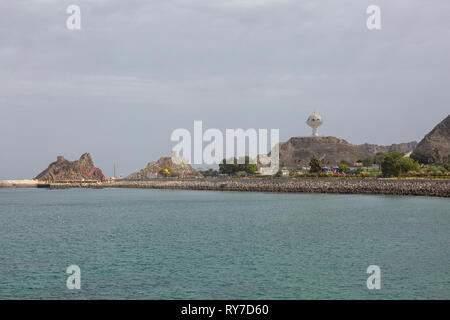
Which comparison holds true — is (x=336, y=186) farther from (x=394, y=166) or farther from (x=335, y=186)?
(x=394, y=166)

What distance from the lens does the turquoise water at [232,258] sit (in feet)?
70.9

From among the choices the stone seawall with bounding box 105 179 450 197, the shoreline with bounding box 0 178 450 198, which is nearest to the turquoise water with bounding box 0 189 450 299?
the stone seawall with bounding box 105 179 450 197

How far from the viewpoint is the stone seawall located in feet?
276

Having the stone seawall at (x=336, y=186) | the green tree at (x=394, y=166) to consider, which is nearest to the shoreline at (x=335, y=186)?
the stone seawall at (x=336, y=186)

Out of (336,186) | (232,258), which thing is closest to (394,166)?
(336,186)

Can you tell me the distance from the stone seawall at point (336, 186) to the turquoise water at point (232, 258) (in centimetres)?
3412

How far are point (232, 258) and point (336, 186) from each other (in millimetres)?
76373
